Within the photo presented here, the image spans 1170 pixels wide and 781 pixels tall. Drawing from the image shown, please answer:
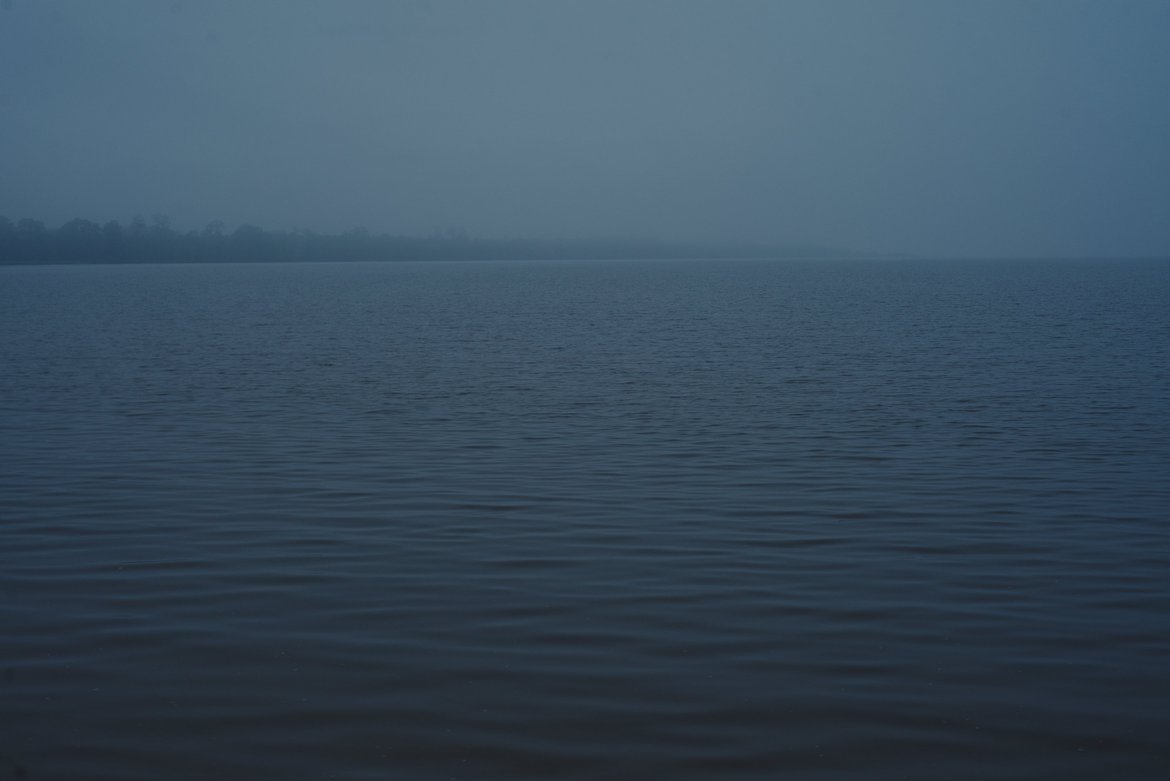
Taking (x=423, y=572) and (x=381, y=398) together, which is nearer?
(x=423, y=572)

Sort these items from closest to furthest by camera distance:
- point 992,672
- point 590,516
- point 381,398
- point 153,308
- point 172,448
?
point 992,672
point 590,516
point 172,448
point 381,398
point 153,308

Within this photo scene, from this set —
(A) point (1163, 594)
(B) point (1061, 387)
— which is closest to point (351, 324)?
(B) point (1061, 387)

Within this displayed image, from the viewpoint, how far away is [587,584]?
10.5m

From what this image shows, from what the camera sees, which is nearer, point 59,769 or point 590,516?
point 59,769

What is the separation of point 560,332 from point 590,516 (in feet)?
108

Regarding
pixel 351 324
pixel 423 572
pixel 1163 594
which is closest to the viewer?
pixel 1163 594

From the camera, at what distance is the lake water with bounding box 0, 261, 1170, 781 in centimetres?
711

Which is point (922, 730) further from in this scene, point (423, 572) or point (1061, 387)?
point (1061, 387)

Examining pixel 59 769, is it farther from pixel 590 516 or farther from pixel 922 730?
pixel 590 516

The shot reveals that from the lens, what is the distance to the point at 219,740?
708 cm

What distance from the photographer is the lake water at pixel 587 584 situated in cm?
711

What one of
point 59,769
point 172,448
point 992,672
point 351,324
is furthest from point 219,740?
point 351,324

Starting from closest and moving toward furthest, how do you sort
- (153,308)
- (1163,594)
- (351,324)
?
(1163,594) → (351,324) → (153,308)

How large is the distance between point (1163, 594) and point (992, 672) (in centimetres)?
302
